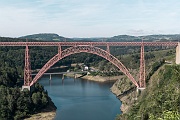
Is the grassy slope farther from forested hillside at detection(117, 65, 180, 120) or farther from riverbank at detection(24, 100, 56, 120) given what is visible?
riverbank at detection(24, 100, 56, 120)

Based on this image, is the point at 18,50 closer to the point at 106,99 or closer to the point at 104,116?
the point at 106,99

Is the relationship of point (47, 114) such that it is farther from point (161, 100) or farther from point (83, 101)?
point (161, 100)

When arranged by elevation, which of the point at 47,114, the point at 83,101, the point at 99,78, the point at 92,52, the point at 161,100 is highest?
the point at 92,52

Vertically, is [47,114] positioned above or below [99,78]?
below

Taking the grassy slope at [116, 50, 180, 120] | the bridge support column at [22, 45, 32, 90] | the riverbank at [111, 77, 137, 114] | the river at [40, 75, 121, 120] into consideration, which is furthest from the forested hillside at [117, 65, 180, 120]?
the bridge support column at [22, 45, 32, 90]

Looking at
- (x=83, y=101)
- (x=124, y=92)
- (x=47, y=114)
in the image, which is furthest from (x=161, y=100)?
(x=124, y=92)

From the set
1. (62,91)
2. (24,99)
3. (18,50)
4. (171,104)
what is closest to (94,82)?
(62,91)
